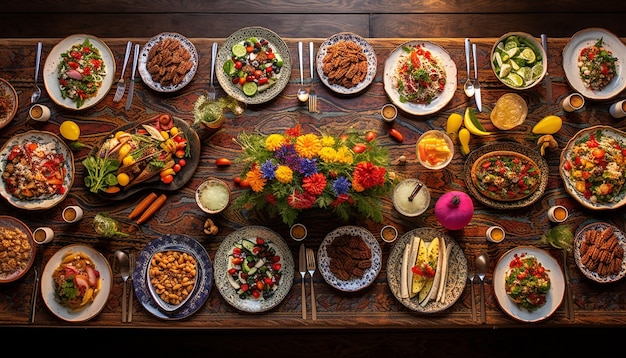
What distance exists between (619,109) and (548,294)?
4.85 ft

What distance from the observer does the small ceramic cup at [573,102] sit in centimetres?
372

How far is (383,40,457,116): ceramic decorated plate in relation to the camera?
3.76 m

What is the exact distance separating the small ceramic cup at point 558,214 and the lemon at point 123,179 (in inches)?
121

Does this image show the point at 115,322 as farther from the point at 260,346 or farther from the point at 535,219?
the point at 535,219

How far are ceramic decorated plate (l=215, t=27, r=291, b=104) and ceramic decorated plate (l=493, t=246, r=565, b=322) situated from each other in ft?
6.84

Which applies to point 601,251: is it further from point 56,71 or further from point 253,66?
point 56,71

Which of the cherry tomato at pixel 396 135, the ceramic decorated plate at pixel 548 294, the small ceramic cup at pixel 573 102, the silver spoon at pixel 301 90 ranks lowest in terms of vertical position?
the ceramic decorated plate at pixel 548 294

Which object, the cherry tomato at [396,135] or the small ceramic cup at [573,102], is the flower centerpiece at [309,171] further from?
the small ceramic cup at [573,102]

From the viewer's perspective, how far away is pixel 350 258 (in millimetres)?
3551

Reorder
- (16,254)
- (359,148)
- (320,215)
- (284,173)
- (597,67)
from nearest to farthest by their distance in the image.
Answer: (284,173) → (359,148) → (16,254) → (320,215) → (597,67)

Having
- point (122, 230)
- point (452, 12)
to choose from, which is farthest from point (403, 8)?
point (122, 230)

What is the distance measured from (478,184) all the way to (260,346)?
2.46 metres

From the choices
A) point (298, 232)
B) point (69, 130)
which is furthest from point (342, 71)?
point (69, 130)

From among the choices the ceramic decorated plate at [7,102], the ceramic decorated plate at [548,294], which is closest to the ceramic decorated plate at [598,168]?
the ceramic decorated plate at [548,294]
